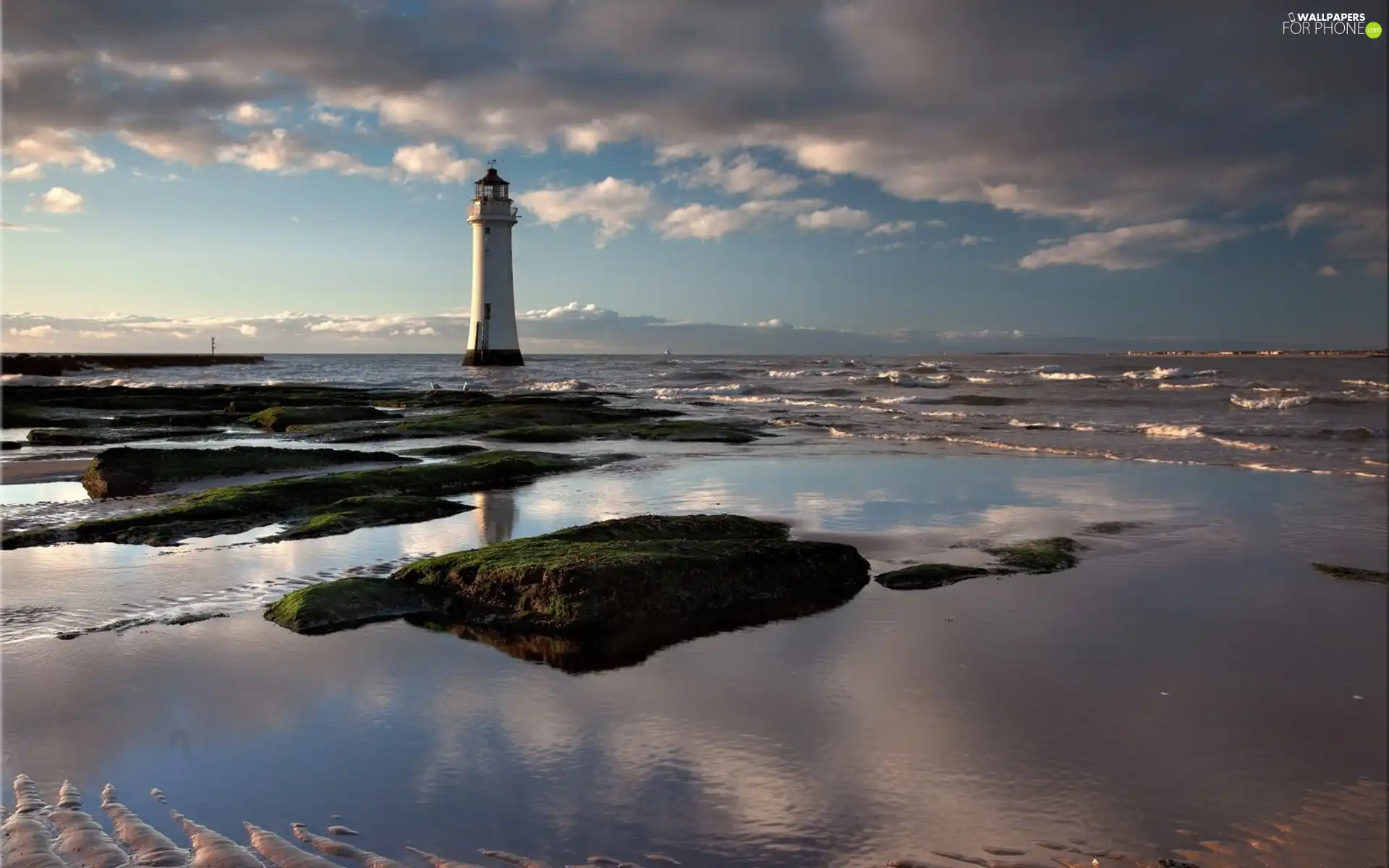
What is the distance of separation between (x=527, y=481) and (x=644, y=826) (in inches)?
412

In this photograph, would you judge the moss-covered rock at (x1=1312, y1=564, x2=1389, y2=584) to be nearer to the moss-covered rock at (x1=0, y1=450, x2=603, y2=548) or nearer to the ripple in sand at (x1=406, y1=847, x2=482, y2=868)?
the ripple in sand at (x1=406, y1=847, x2=482, y2=868)

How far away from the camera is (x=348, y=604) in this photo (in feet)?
21.2

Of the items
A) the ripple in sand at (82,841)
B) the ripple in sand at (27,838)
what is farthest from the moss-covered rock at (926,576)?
the ripple in sand at (27,838)

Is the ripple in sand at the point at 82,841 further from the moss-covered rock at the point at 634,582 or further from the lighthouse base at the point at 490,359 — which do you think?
the lighthouse base at the point at 490,359

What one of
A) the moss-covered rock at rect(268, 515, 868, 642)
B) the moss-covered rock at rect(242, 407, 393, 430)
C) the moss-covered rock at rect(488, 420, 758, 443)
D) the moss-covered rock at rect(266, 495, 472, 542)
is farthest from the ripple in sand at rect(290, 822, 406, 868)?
the moss-covered rock at rect(242, 407, 393, 430)

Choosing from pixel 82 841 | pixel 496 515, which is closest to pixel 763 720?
pixel 82 841

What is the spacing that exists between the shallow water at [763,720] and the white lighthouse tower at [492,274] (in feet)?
173

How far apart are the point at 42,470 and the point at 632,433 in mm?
11042

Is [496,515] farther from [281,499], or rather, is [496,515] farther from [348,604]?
[348,604]

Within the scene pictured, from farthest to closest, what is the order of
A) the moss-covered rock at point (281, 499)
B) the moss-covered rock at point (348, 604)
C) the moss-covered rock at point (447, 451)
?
1. the moss-covered rock at point (447, 451)
2. the moss-covered rock at point (281, 499)
3. the moss-covered rock at point (348, 604)

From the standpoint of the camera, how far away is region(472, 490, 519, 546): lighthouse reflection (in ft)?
31.8

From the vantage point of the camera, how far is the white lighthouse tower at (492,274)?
58.8m

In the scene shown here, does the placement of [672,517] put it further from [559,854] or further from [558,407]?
[558,407]

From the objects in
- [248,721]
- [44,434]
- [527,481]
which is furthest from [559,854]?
[44,434]
